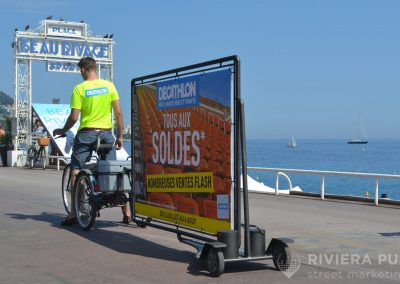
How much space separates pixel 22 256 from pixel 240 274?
2.52m

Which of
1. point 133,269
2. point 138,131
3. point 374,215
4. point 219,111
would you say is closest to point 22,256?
point 133,269

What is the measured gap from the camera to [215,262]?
6559 millimetres

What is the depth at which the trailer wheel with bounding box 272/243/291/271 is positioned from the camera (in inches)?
267

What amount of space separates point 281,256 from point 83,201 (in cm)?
369

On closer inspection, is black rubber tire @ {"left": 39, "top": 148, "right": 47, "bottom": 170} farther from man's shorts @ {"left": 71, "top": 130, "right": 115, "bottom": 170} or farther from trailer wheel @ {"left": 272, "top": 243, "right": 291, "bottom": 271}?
trailer wheel @ {"left": 272, "top": 243, "right": 291, "bottom": 271}

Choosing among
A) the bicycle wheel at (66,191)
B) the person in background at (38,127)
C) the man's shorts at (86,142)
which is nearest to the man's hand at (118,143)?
the man's shorts at (86,142)

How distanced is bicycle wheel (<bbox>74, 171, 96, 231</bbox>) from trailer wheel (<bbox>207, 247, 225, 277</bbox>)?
9.74 feet

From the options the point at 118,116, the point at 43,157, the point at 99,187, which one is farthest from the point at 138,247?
the point at 43,157

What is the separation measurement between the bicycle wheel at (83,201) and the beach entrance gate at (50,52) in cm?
2018

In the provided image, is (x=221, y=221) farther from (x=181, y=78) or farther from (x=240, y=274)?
(x=181, y=78)

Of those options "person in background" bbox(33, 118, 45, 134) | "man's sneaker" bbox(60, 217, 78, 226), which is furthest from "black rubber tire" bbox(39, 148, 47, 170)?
"man's sneaker" bbox(60, 217, 78, 226)

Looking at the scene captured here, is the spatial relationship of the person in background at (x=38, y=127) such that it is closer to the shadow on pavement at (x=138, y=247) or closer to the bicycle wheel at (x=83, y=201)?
the shadow on pavement at (x=138, y=247)

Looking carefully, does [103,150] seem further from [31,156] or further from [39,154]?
[31,156]

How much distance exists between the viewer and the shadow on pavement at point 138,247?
275 inches
